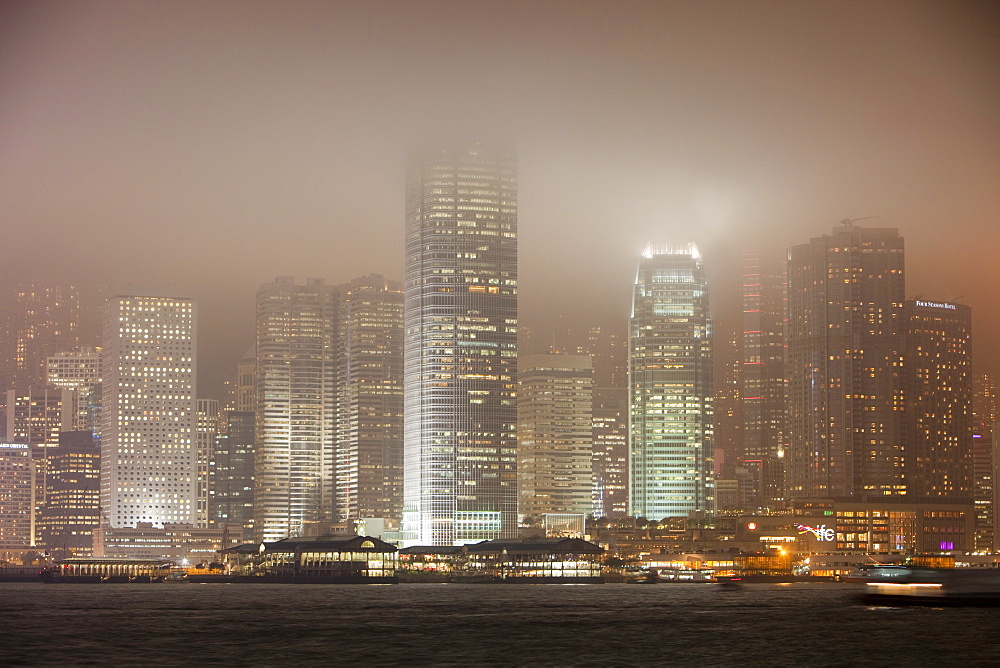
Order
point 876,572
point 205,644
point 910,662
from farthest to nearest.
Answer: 1. point 876,572
2. point 205,644
3. point 910,662

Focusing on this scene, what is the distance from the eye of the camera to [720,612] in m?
154

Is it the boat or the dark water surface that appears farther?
the boat

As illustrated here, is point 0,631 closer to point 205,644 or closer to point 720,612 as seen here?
point 205,644

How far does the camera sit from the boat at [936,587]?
161625mm

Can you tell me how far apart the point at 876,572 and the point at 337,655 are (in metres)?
98.2

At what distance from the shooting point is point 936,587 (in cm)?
16875

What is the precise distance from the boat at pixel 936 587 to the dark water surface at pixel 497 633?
12.8 ft

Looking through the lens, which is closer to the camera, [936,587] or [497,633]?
[497,633]

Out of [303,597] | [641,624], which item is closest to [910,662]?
[641,624]

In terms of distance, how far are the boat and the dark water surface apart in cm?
390

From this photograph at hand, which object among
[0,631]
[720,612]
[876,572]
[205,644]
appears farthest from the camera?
[876,572]

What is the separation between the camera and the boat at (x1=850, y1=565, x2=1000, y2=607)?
16162 cm

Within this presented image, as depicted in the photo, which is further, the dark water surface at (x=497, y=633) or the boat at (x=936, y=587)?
the boat at (x=936, y=587)

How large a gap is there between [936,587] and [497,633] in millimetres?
65721
